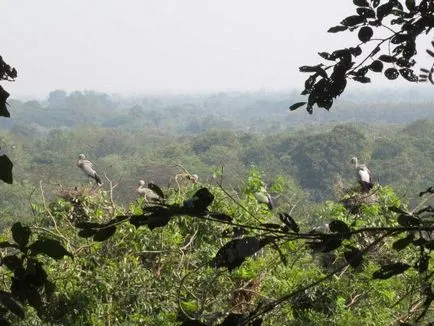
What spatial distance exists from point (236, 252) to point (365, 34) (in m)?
0.58

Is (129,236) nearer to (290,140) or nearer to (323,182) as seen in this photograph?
(323,182)

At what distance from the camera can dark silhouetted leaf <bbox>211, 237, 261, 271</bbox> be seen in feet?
2.59

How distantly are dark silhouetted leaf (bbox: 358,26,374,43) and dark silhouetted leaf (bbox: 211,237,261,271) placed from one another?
0.53m

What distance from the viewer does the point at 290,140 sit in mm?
29812

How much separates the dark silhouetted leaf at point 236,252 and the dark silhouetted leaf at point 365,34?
0.53 m

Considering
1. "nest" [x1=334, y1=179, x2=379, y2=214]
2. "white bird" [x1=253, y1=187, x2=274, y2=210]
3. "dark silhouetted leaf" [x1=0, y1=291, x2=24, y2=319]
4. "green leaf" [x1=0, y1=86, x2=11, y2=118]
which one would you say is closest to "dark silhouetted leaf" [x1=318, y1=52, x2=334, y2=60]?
"green leaf" [x1=0, y1=86, x2=11, y2=118]

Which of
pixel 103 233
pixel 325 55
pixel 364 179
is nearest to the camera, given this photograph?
pixel 103 233

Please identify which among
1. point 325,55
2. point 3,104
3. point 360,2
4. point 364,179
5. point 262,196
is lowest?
point 262,196

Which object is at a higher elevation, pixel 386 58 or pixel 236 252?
pixel 386 58

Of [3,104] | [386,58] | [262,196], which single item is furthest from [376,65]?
[262,196]

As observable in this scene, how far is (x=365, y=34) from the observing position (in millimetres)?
1112

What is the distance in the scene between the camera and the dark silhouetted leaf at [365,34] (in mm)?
1110

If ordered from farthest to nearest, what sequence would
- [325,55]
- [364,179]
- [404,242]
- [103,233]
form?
[364,179], [325,55], [404,242], [103,233]

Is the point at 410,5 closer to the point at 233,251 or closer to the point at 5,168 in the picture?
the point at 233,251
